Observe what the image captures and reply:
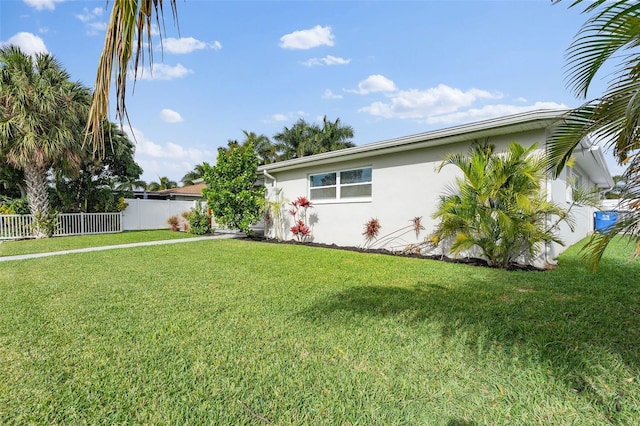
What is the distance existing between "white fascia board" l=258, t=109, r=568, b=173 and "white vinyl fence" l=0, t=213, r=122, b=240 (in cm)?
1338

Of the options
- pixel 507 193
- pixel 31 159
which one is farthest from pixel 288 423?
pixel 31 159

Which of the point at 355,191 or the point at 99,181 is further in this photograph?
the point at 99,181

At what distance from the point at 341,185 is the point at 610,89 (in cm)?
880

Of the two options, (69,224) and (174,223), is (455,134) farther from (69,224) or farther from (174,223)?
(69,224)

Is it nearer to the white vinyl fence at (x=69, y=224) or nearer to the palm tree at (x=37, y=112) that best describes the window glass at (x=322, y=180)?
the palm tree at (x=37, y=112)

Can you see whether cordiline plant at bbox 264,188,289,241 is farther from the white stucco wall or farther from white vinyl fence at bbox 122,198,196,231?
white vinyl fence at bbox 122,198,196,231

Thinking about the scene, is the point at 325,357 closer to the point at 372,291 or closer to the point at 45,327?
the point at 372,291

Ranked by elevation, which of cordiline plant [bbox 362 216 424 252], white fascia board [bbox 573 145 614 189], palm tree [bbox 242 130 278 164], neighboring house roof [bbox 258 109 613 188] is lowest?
cordiline plant [bbox 362 216 424 252]

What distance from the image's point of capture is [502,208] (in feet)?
22.7

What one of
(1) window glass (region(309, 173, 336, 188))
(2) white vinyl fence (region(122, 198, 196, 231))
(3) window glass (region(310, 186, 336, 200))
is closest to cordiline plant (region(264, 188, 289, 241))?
(3) window glass (region(310, 186, 336, 200))

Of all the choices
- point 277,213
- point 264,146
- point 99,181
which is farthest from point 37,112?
point 264,146

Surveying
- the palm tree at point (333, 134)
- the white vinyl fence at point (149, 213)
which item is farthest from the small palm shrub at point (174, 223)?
the palm tree at point (333, 134)

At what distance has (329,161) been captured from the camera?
1127 cm

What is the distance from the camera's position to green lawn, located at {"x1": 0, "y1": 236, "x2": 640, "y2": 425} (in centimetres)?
224
